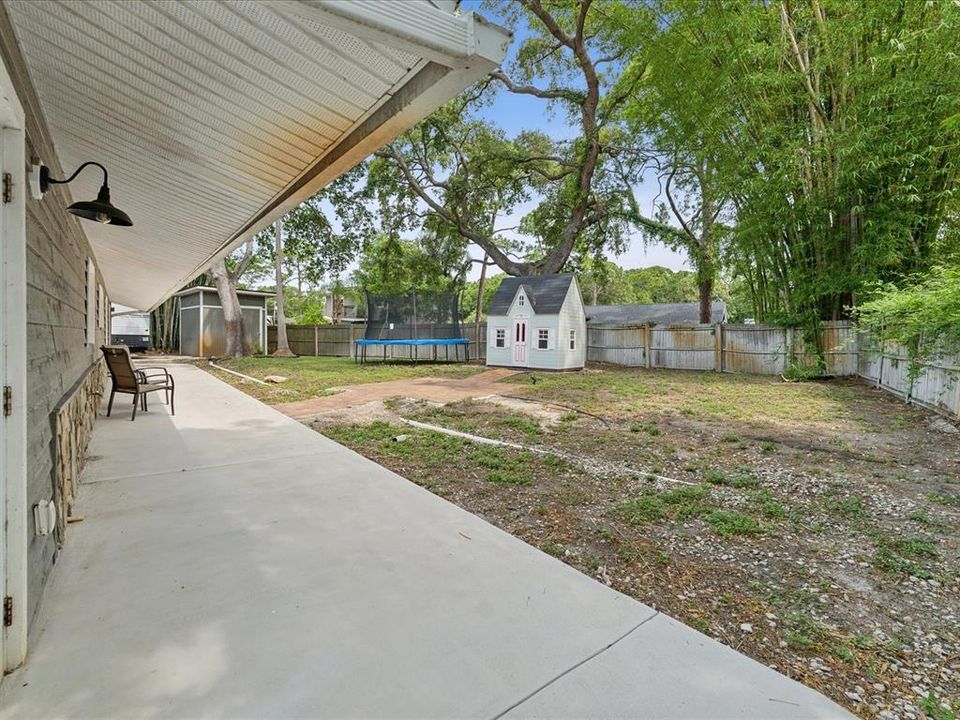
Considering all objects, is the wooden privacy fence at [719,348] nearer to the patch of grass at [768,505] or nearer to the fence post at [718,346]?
the fence post at [718,346]

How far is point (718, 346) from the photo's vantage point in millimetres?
11805

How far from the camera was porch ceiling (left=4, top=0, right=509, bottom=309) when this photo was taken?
1.40 metres

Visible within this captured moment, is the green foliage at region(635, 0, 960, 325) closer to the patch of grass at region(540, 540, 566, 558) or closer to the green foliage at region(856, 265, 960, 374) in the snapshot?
the green foliage at region(856, 265, 960, 374)

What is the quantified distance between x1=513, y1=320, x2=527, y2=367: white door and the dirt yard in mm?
6924

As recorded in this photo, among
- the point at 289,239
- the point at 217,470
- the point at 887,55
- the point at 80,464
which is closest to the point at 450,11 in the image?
the point at 217,470

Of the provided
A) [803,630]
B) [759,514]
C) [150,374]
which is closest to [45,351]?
[803,630]

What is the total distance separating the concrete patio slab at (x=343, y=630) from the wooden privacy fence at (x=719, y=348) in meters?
9.19

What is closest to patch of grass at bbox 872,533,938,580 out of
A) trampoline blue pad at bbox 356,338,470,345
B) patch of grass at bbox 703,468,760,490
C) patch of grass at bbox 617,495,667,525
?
patch of grass at bbox 703,468,760,490

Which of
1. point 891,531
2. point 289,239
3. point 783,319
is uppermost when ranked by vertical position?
point 289,239

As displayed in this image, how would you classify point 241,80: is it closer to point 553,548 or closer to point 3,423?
point 3,423

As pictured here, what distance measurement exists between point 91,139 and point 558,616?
368 centimetres

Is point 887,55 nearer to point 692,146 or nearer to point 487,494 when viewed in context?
point 692,146

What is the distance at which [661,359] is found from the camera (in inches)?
512

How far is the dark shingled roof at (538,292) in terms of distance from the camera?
12.8m
